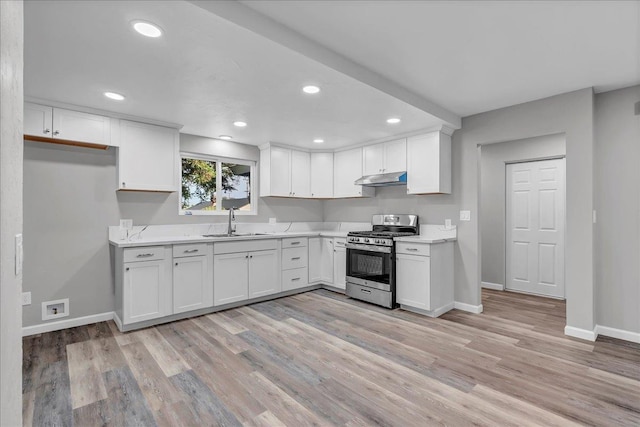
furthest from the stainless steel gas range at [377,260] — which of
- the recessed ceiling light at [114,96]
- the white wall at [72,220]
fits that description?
the recessed ceiling light at [114,96]

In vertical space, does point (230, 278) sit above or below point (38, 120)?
below

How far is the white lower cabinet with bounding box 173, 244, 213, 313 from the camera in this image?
3453 millimetres

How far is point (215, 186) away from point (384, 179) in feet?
7.81

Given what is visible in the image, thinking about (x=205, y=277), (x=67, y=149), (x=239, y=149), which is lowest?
(x=205, y=277)

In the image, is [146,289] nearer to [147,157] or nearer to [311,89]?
[147,157]

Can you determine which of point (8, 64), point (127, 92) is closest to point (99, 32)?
point (127, 92)

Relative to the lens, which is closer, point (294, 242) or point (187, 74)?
point (187, 74)

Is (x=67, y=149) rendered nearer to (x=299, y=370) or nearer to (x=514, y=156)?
(x=299, y=370)

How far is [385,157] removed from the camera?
440 centimetres

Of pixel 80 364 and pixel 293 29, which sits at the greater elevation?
pixel 293 29

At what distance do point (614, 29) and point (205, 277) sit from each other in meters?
4.10

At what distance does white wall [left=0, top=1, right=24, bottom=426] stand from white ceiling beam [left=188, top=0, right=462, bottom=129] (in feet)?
3.53

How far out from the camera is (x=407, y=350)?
276 centimetres

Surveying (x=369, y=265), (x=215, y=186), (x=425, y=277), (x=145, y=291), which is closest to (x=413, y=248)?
(x=425, y=277)
